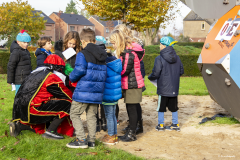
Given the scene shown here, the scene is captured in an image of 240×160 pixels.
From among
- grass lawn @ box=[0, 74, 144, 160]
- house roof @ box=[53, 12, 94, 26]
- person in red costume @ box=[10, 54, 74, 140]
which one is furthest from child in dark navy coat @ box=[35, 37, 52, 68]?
house roof @ box=[53, 12, 94, 26]

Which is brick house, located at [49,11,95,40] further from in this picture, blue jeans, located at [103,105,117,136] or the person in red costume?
blue jeans, located at [103,105,117,136]

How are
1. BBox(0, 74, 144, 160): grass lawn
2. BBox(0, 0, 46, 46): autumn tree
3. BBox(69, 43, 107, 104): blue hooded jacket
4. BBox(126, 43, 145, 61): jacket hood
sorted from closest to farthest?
BBox(0, 74, 144, 160): grass lawn < BBox(69, 43, 107, 104): blue hooded jacket < BBox(126, 43, 145, 61): jacket hood < BBox(0, 0, 46, 46): autumn tree

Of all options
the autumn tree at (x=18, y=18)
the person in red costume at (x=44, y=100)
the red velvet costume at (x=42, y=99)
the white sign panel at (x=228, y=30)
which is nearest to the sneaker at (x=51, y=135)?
the person in red costume at (x=44, y=100)

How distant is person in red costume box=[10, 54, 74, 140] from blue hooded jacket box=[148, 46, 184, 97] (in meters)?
1.76

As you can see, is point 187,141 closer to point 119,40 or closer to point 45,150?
point 119,40

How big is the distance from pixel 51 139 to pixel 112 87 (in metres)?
1.27

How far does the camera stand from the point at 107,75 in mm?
4051

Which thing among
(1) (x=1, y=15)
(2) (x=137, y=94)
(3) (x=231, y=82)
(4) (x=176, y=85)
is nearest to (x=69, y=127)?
(2) (x=137, y=94)

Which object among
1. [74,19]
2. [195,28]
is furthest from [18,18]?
[195,28]

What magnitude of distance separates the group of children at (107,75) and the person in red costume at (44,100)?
24cm

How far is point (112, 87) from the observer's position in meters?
4.05

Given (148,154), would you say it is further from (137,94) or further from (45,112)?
(45,112)

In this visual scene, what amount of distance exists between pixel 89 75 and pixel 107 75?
18.1 inches

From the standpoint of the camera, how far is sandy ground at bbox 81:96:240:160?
373cm
